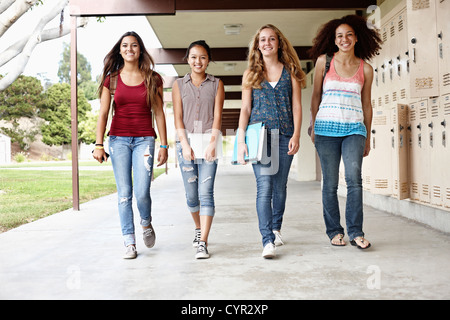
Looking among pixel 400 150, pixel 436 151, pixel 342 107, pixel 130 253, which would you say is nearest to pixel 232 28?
pixel 400 150

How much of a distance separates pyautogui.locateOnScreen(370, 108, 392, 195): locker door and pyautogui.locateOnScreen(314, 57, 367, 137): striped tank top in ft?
6.37

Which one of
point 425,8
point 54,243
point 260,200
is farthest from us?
point 425,8

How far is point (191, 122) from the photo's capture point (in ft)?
11.2

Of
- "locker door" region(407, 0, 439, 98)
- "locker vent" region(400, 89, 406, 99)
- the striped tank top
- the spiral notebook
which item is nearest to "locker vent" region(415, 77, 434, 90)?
"locker door" region(407, 0, 439, 98)

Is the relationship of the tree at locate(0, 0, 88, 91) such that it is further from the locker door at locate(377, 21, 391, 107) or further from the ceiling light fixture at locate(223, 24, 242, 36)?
the locker door at locate(377, 21, 391, 107)

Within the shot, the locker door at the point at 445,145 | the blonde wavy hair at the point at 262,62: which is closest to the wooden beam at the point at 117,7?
→ the blonde wavy hair at the point at 262,62

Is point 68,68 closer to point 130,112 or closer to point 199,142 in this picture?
point 130,112

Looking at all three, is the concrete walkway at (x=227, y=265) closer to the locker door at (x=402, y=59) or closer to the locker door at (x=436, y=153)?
the locker door at (x=436, y=153)

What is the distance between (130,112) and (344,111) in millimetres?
1563

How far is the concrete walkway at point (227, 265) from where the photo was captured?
250 centimetres

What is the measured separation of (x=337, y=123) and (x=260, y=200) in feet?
2.64

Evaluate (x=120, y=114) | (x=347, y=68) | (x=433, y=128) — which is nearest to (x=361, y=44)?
(x=347, y=68)

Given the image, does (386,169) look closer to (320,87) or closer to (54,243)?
(320,87)

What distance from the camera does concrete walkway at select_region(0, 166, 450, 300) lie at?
8.21ft
